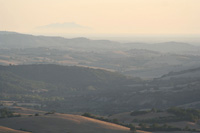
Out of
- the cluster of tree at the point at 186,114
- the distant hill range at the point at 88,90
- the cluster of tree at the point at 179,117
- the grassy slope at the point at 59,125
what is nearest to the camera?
the grassy slope at the point at 59,125

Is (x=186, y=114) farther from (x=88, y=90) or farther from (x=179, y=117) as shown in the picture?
(x=88, y=90)

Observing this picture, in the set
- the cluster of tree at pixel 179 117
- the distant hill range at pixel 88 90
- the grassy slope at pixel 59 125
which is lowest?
the distant hill range at pixel 88 90

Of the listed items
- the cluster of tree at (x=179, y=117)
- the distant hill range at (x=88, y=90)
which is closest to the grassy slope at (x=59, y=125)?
the cluster of tree at (x=179, y=117)

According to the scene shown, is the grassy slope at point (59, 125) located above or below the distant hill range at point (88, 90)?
above

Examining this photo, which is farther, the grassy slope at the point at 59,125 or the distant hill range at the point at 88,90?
the distant hill range at the point at 88,90

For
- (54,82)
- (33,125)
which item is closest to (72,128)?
(33,125)

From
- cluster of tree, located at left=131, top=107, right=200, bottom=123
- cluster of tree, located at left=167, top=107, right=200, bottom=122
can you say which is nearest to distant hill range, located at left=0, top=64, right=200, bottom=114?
cluster of tree, located at left=167, top=107, right=200, bottom=122

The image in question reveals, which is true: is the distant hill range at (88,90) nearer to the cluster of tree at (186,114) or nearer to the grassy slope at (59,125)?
the cluster of tree at (186,114)

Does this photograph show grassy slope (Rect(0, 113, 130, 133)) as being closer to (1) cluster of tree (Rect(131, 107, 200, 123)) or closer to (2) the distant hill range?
(1) cluster of tree (Rect(131, 107, 200, 123))

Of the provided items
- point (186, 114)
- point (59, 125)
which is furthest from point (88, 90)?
point (59, 125)

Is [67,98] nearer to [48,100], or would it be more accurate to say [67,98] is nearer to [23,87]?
[48,100]

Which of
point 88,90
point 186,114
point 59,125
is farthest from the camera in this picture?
point 88,90
